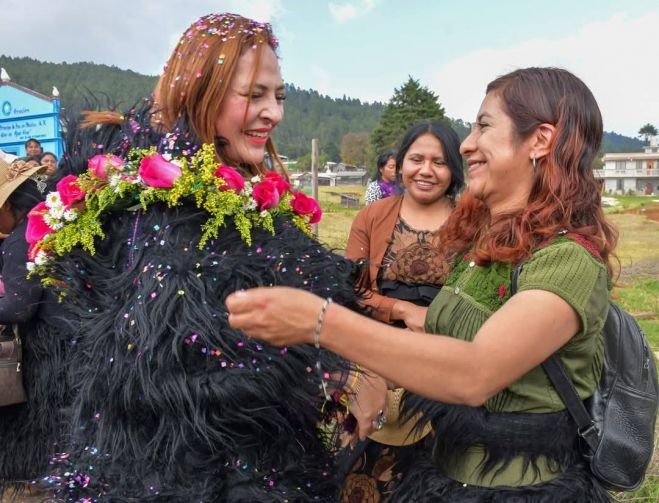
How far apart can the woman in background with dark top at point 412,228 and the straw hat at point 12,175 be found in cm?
155

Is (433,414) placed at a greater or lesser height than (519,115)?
lesser

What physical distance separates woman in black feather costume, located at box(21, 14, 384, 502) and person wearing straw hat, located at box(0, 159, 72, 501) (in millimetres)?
1178

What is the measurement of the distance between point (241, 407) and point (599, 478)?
0.94m

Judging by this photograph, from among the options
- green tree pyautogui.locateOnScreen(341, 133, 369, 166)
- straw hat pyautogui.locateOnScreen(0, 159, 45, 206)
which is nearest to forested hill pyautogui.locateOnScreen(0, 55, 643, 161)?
green tree pyautogui.locateOnScreen(341, 133, 369, 166)

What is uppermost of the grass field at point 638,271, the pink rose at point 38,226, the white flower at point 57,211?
the white flower at point 57,211

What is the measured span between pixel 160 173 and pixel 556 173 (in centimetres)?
96

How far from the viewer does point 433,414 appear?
1.71m

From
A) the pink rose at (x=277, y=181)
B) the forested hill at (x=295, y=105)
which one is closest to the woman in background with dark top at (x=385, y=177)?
the pink rose at (x=277, y=181)

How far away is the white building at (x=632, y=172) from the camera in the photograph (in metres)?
77.1

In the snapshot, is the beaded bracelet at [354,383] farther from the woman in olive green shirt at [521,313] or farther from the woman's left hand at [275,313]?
the woman's left hand at [275,313]

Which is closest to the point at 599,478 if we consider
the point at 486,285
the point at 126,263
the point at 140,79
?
the point at 486,285

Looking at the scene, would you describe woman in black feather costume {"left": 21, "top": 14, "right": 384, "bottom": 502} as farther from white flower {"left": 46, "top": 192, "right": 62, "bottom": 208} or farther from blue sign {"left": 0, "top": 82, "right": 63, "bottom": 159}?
blue sign {"left": 0, "top": 82, "right": 63, "bottom": 159}

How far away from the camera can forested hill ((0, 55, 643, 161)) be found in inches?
2530

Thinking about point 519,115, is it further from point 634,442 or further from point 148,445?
point 148,445
